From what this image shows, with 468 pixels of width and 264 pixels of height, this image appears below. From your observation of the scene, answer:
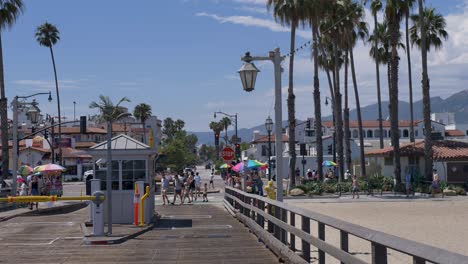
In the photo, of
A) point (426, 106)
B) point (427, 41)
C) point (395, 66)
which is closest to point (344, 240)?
point (426, 106)

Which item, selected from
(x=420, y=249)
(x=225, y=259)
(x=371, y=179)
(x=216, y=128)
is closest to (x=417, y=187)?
(x=371, y=179)

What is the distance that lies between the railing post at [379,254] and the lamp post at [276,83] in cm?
789

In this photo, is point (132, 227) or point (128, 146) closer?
point (132, 227)

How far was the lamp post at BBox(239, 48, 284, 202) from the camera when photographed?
14156mm

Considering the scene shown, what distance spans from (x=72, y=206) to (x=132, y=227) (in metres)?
16.8

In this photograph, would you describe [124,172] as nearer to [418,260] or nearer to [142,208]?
[142,208]

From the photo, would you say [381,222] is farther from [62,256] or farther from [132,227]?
[62,256]

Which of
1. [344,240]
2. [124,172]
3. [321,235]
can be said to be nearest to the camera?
[344,240]

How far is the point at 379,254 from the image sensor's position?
6160 mm

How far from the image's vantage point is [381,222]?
947 inches

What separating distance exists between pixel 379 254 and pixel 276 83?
28.7 ft

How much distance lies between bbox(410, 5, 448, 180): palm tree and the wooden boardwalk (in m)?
25.4

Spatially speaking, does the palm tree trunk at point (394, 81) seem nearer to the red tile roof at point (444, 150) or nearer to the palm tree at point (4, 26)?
the red tile roof at point (444, 150)

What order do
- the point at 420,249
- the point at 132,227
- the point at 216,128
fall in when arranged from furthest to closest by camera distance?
the point at 216,128
the point at 132,227
the point at 420,249
